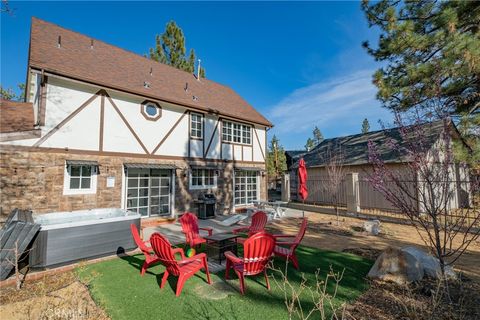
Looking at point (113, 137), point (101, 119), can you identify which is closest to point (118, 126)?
point (113, 137)

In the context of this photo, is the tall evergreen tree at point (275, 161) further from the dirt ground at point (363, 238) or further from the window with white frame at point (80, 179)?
the window with white frame at point (80, 179)

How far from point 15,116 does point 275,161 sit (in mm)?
21687

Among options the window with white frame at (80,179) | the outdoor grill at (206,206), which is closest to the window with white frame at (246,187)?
the outdoor grill at (206,206)

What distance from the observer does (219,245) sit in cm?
536

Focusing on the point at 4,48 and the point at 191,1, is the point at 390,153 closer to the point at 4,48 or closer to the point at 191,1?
the point at 191,1

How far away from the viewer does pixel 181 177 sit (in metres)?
10.6

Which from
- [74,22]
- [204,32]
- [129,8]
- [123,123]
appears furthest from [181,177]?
[204,32]

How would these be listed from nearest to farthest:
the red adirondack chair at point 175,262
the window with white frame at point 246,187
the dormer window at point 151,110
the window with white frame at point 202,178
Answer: the red adirondack chair at point 175,262
the dormer window at point 151,110
the window with white frame at point 202,178
the window with white frame at point 246,187

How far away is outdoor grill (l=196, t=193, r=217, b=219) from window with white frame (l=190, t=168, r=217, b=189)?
55cm

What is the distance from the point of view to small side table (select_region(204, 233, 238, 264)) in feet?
17.4

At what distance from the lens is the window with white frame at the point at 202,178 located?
441 inches

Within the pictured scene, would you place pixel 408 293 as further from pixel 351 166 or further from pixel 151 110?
pixel 351 166

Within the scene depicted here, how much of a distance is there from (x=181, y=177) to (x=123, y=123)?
3.33 metres

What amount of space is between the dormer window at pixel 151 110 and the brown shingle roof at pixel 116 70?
1.44 feet
